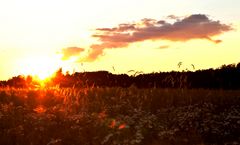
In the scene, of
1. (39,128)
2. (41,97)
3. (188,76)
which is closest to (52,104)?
(41,97)

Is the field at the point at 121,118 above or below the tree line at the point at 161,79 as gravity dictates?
below

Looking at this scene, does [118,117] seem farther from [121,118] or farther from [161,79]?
[161,79]

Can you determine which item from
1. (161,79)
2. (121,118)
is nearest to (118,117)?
(121,118)

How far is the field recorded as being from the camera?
20.9 meters

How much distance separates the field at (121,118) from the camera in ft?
68.5

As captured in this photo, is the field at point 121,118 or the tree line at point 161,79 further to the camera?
the tree line at point 161,79

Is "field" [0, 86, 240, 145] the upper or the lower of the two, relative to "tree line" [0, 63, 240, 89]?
lower

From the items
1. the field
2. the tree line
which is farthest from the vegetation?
the tree line

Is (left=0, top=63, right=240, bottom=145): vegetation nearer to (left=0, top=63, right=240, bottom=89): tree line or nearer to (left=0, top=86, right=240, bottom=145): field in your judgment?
(left=0, top=86, right=240, bottom=145): field

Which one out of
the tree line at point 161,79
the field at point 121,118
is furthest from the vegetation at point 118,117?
the tree line at point 161,79

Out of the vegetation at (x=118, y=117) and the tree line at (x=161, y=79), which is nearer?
the vegetation at (x=118, y=117)

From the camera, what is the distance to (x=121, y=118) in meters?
23.0

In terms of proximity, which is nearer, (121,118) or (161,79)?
(121,118)

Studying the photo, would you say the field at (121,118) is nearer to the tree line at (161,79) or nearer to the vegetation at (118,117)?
the vegetation at (118,117)
